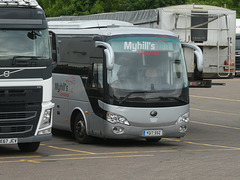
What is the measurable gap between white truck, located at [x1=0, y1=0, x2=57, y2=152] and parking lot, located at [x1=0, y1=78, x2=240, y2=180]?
610 mm

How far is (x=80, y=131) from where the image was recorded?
57.4 ft

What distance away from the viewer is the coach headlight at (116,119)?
16.3 m

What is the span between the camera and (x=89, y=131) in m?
17.1

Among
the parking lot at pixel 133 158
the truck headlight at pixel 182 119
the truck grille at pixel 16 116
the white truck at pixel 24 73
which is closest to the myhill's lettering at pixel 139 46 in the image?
the truck headlight at pixel 182 119

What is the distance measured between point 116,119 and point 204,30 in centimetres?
845

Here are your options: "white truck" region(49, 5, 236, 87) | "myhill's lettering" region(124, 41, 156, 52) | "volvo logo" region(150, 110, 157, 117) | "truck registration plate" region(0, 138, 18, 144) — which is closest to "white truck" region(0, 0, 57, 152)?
"truck registration plate" region(0, 138, 18, 144)

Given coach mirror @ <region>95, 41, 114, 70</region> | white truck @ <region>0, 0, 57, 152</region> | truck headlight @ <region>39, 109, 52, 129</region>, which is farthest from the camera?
coach mirror @ <region>95, 41, 114, 70</region>

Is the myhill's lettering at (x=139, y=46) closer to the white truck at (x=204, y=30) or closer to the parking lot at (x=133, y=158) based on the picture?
the parking lot at (x=133, y=158)

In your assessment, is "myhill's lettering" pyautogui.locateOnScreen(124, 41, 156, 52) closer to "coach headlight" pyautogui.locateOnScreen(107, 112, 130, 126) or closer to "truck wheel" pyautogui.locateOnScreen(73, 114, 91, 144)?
"coach headlight" pyautogui.locateOnScreen(107, 112, 130, 126)

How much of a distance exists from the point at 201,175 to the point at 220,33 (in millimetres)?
12610

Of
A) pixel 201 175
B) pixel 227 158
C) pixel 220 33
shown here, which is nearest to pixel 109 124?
pixel 227 158

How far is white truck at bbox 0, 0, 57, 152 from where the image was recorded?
13883 millimetres

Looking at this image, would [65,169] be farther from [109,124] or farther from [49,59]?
[109,124]

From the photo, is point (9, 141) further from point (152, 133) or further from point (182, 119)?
point (182, 119)
